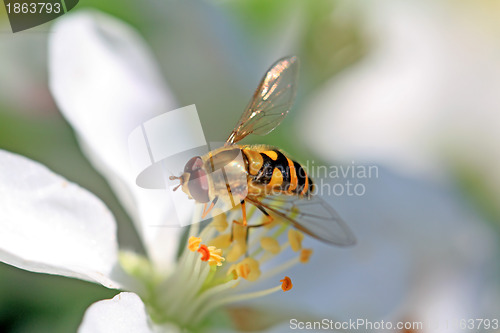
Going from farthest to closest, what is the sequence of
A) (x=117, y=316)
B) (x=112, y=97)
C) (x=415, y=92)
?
1. (x=415, y=92)
2. (x=112, y=97)
3. (x=117, y=316)

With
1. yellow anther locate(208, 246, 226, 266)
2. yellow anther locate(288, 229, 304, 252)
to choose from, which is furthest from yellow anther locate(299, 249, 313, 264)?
yellow anther locate(208, 246, 226, 266)

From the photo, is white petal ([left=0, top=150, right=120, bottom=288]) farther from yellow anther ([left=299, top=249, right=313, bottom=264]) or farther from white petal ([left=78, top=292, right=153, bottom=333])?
yellow anther ([left=299, top=249, right=313, bottom=264])

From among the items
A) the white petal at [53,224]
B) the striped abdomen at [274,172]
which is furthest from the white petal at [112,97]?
the striped abdomen at [274,172]

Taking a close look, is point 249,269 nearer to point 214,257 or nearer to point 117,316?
point 214,257

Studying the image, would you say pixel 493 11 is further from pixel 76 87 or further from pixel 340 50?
pixel 76 87

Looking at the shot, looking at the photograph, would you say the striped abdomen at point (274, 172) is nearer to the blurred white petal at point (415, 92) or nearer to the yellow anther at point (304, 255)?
the yellow anther at point (304, 255)

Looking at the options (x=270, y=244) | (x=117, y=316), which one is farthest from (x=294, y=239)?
(x=117, y=316)
